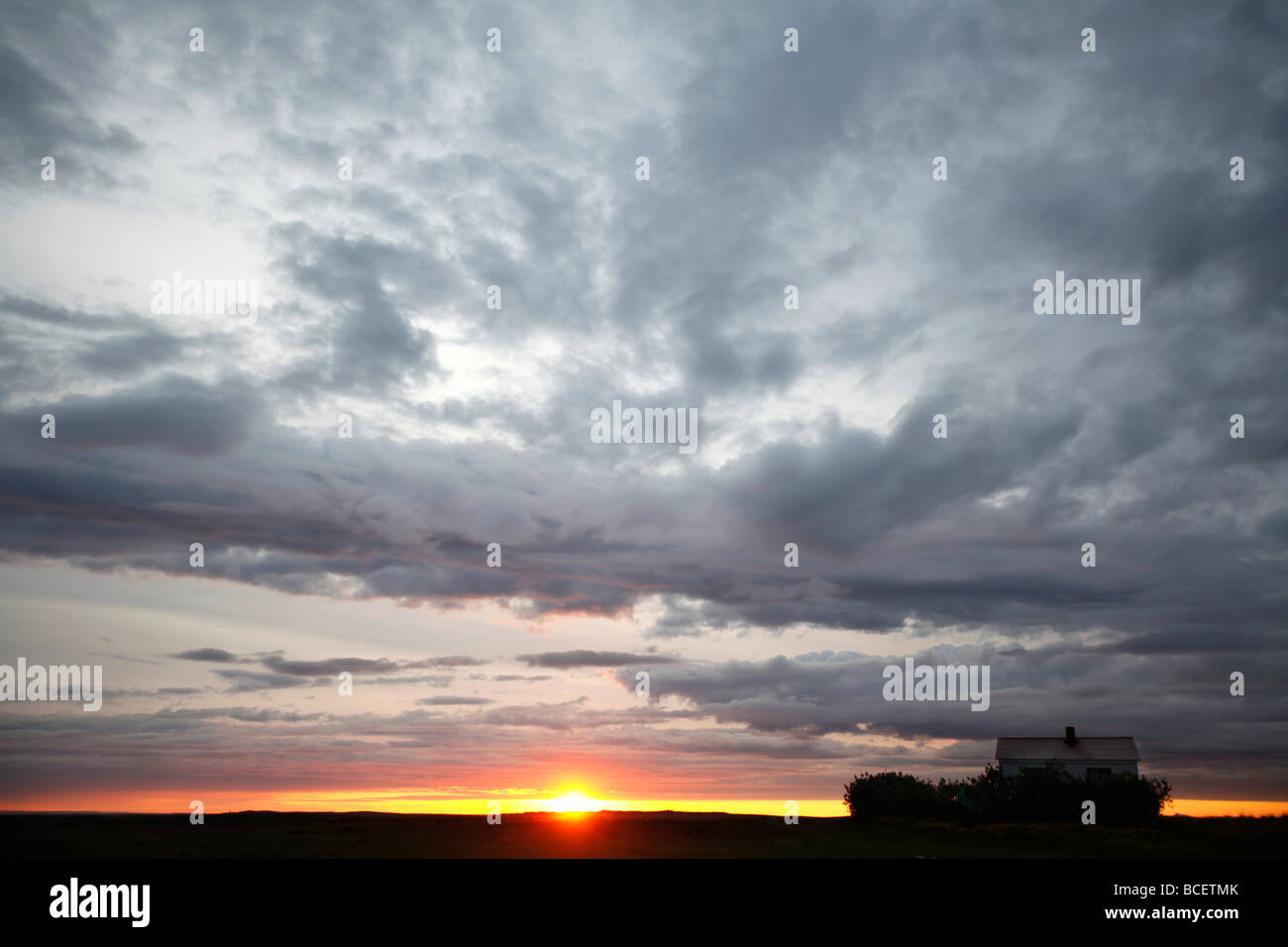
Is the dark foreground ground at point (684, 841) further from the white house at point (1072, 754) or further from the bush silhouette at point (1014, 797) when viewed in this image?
the white house at point (1072, 754)

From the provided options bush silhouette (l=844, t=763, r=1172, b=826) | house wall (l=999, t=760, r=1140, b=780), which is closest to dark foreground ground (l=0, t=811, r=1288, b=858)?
bush silhouette (l=844, t=763, r=1172, b=826)

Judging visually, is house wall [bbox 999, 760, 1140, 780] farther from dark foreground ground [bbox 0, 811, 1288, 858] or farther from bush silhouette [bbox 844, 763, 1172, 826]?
dark foreground ground [bbox 0, 811, 1288, 858]

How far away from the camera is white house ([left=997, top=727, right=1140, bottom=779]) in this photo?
242 ft

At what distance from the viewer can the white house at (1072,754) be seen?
73.9 m

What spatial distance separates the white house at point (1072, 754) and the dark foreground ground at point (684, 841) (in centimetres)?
878

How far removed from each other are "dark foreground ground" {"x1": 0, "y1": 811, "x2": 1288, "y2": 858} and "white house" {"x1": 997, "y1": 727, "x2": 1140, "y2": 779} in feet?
28.8

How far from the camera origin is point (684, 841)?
54.4 meters

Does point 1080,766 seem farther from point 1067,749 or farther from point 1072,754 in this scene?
point 1067,749

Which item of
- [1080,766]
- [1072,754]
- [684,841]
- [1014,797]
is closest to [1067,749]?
[1072,754]

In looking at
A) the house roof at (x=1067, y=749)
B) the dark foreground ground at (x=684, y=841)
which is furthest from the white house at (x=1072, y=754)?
the dark foreground ground at (x=684, y=841)

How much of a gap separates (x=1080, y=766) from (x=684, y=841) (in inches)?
1591
